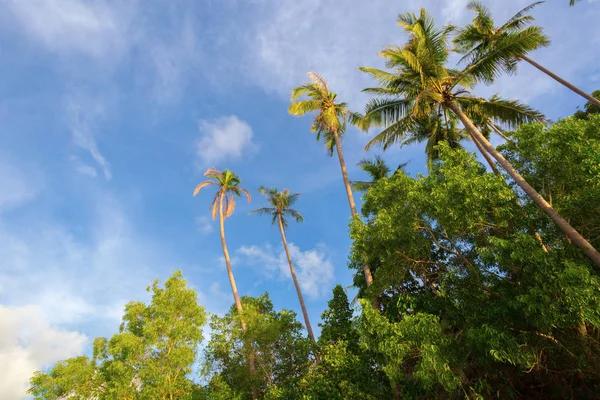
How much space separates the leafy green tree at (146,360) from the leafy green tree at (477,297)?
36.8ft

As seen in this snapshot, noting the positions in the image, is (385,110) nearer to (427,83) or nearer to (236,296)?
(427,83)

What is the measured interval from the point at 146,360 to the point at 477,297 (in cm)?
1610

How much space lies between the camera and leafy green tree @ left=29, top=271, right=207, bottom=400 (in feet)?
56.2

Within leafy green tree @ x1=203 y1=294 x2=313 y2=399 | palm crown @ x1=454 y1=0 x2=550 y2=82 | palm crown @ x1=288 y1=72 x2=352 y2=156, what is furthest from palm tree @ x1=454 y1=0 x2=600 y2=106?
leafy green tree @ x1=203 y1=294 x2=313 y2=399

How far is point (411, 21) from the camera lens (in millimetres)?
16453

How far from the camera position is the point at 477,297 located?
11.2m

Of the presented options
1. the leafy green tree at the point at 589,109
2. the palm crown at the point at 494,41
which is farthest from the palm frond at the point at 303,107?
the leafy green tree at the point at 589,109

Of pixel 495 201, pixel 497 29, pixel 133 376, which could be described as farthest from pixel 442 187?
pixel 133 376

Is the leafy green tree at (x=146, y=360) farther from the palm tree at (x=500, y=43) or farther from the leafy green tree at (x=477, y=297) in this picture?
the palm tree at (x=500, y=43)

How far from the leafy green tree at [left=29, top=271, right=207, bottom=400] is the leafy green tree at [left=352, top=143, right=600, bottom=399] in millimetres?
11218

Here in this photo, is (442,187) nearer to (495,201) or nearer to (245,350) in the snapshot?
(495,201)

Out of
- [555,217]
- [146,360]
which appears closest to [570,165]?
[555,217]

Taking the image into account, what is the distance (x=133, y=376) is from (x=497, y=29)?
27362 mm

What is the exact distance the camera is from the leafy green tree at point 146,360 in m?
17.1
